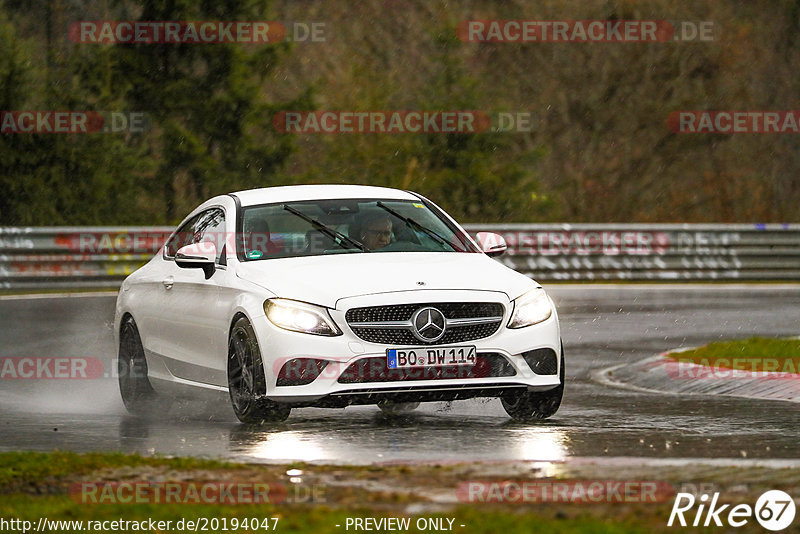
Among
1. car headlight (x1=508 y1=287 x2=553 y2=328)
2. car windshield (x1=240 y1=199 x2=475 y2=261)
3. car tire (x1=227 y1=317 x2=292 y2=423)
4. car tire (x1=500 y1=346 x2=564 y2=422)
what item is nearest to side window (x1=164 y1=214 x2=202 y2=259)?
car windshield (x1=240 y1=199 x2=475 y2=261)

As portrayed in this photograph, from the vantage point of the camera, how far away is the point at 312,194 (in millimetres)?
12000

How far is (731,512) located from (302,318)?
4.17 meters

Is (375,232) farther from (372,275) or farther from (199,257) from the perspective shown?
(199,257)

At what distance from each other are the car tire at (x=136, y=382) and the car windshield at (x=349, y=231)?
1547 mm

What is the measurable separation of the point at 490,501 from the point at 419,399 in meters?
3.42

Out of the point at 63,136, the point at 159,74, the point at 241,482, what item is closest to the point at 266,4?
the point at 159,74

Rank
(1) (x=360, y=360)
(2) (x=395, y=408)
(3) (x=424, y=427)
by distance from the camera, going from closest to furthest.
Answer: (1) (x=360, y=360)
(3) (x=424, y=427)
(2) (x=395, y=408)

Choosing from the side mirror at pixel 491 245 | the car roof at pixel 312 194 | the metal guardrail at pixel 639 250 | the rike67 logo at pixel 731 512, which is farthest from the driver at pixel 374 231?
the metal guardrail at pixel 639 250

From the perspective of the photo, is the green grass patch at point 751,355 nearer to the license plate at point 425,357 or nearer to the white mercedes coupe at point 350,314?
the white mercedes coupe at point 350,314

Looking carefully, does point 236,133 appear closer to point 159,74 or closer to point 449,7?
point 159,74

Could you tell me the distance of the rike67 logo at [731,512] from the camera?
6.49 metres

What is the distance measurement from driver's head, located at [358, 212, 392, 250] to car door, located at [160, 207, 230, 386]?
3.07 ft

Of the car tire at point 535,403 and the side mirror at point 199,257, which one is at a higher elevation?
the side mirror at point 199,257

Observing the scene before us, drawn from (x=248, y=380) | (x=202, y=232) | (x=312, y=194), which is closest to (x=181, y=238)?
(x=202, y=232)
